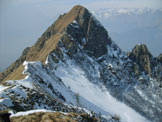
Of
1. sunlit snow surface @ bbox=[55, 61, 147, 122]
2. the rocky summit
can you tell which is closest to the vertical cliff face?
the rocky summit

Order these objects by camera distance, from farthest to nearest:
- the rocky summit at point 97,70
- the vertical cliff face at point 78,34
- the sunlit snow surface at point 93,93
→ the vertical cliff face at point 78,34, the rocky summit at point 97,70, the sunlit snow surface at point 93,93

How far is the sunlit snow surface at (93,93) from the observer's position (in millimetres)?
132500

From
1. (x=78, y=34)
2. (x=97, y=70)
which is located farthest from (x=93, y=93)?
(x=78, y=34)

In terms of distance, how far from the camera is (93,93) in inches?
5512

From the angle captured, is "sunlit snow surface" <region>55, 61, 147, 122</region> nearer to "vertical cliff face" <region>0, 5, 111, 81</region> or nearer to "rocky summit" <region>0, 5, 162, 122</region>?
"rocky summit" <region>0, 5, 162, 122</region>

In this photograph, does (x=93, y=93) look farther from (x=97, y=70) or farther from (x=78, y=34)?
(x=78, y=34)

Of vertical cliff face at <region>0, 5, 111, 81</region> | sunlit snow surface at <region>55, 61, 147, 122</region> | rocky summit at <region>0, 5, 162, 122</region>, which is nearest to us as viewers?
sunlit snow surface at <region>55, 61, 147, 122</region>

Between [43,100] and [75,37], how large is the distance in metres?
134

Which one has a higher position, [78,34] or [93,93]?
[78,34]

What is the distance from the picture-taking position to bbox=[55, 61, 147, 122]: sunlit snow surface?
13250cm

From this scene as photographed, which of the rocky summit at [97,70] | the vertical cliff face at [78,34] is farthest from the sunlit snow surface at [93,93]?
the vertical cliff face at [78,34]

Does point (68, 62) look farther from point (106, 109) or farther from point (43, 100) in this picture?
point (43, 100)

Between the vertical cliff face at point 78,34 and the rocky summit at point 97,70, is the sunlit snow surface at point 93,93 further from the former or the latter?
the vertical cliff face at point 78,34

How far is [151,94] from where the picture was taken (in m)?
176
